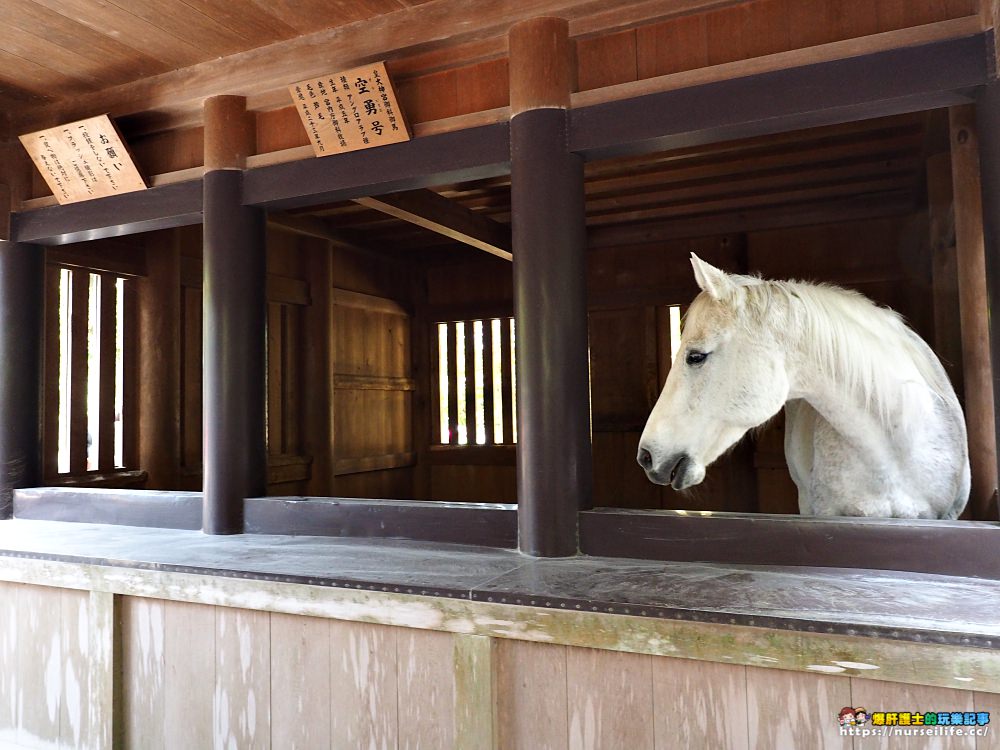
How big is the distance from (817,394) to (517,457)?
128 centimetres

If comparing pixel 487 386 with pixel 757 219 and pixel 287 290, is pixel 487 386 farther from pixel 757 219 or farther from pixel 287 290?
pixel 757 219

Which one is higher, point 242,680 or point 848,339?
point 848,339

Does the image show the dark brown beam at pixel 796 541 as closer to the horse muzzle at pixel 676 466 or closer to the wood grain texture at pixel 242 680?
the horse muzzle at pixel 676 466

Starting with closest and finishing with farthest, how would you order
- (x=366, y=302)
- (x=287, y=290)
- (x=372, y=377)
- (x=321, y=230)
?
(x=321, y=230)
(x=287, y=290)
(x=366, y=302)
(x=372, y=377)

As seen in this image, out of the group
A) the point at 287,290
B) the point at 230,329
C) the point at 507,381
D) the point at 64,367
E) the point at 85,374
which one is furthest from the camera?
the point at 507,381

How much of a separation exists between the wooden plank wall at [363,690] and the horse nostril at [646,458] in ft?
2.72

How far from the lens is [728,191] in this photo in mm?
5852

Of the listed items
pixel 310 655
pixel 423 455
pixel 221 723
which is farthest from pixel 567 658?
pixel 423 455

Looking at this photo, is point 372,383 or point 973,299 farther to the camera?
point 372,383

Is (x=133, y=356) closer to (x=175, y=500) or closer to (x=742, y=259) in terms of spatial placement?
(x=175, y=500)

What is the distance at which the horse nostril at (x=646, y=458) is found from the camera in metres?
2.66

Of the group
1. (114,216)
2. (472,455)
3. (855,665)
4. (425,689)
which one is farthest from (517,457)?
(472,455)

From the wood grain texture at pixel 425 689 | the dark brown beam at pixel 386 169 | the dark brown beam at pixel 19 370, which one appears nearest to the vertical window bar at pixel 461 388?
the dark brown beam at pixel 19 370

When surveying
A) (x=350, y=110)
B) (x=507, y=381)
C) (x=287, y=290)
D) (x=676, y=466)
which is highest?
(x=350, y=110)
